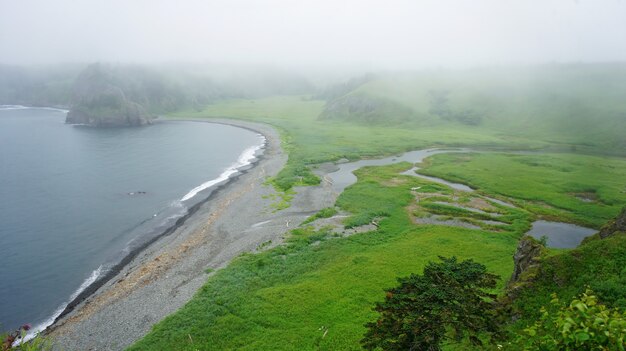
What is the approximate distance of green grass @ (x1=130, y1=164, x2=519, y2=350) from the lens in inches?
1484

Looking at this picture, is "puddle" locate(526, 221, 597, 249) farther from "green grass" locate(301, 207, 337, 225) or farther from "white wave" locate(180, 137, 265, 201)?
"white wave" locate(180, 137, 265, 201)

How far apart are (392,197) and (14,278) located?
70115 millimetres

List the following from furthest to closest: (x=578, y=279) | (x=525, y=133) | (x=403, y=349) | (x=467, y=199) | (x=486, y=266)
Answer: (x=525, y=133), (x=467, y=199), (x=486, y=266), (x=403, y=349), (x=578, y=279)

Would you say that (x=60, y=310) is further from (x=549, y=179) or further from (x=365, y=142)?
(x=365, y=142)

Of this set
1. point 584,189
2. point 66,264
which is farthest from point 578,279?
point 584,189

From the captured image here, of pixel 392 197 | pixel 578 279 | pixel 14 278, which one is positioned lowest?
pixel 14 278

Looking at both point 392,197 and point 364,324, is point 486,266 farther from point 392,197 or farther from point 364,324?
point 392,197

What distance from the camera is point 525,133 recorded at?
177500 millimetres

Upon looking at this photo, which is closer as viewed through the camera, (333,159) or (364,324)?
(364,324)

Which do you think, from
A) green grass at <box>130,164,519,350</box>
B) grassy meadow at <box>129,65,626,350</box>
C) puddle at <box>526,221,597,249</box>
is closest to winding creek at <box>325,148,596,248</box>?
puddle at <box>526,221,597,249</box>

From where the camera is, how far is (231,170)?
12412 centimetres

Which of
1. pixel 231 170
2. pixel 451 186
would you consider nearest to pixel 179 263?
pixel 231 170

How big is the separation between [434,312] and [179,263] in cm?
3997

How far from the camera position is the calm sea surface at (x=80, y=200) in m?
56.3
